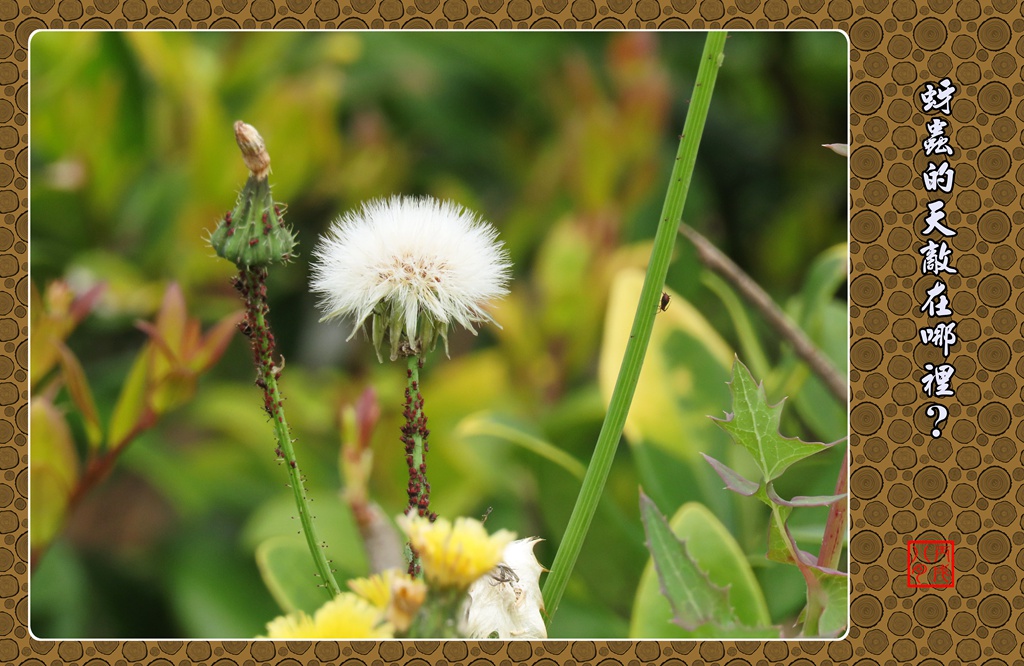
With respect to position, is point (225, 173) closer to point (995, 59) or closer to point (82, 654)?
point (82, 654)

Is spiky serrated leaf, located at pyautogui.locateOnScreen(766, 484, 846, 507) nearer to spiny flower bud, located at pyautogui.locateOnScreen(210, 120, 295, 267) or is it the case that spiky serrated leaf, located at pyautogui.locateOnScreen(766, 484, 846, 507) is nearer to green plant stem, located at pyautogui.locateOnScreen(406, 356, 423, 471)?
green plant stem, located at pyautogui.locateOnScreen(406, 356, 423, 471)

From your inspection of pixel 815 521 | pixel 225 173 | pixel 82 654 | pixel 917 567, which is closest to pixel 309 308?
pixel 225 173

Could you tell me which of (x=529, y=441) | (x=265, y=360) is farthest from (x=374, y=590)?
(x=529, y=441)

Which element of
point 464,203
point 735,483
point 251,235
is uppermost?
point 464,203

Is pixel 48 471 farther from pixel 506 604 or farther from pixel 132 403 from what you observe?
pixel 506 604

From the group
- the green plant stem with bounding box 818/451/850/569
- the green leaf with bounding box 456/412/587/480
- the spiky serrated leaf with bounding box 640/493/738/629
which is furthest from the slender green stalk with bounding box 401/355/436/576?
the green leaf with bounding box 456/412/587/480
